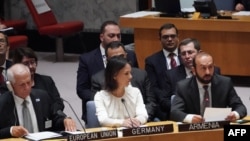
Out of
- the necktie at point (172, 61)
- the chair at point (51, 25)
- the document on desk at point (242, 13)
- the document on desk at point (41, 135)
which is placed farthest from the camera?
the chair at point (51, 25)

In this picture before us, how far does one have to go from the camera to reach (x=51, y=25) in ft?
40.1

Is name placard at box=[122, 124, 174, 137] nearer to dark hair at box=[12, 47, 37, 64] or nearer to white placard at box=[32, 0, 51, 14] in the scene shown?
dark hair at box=[12, 47, 37, 64]

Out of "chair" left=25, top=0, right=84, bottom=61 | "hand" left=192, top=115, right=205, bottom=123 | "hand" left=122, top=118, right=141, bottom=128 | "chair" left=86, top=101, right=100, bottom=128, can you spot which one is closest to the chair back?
"chair" left=25, top=0, right=84, bottom=61

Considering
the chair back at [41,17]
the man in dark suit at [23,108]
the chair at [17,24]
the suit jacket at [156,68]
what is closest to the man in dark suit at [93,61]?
the suit jacket at [156,68]

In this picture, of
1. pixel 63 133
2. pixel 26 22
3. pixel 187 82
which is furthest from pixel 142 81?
pixel 26 22

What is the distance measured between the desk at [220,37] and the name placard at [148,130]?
15.2ft

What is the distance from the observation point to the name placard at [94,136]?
481cm

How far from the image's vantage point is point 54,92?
6.48 m

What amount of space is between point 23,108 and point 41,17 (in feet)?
22.3

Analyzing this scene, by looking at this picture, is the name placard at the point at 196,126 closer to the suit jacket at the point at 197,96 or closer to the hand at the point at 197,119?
the hand at the point at 197,119

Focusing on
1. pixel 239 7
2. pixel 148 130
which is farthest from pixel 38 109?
pixel 239 7

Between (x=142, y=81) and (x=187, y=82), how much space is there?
0.68 m

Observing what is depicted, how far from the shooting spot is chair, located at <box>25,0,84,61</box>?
12.0m

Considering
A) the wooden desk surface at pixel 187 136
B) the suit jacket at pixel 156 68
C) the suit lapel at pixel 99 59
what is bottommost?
the wooden desk surface at pixel 187 136
